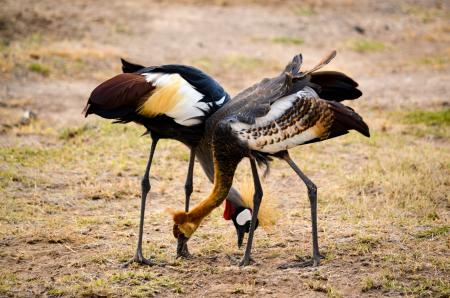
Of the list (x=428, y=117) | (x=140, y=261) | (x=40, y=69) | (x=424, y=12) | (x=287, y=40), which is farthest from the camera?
(x=424, y=12)

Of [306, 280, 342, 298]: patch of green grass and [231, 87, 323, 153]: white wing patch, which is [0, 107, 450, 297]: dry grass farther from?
[231, 87, 323, 153]: white wing patch

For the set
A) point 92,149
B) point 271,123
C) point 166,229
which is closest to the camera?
point 271,123

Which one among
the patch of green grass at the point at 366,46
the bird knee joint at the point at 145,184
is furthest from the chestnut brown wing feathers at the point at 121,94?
the patch of green grass at the point at 366,46

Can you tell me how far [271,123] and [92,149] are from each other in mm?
4346

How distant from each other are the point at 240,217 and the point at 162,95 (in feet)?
4.56

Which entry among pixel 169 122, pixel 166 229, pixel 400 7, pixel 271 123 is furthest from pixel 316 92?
pixel 400 7

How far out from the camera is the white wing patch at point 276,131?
5.71m

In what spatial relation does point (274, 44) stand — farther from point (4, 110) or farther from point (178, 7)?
point (4, 110)

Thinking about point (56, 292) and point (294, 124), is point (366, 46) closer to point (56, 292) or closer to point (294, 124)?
point (294, 124)

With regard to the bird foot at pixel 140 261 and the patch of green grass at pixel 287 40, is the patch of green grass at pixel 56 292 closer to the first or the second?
the bird foot at pixel 140 261

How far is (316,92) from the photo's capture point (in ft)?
19.7

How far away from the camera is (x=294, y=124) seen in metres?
5.75

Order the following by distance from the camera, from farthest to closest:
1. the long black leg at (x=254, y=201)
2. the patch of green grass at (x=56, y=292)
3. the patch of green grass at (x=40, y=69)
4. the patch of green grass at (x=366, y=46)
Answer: the patch of green grass at (x=366, y=46), the patch of green grass at (x=40, y=69), the long black leg at (x=254, y=201), the patch of green grass at (x=56, y=292)

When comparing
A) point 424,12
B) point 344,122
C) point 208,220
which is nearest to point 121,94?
point 344,122
